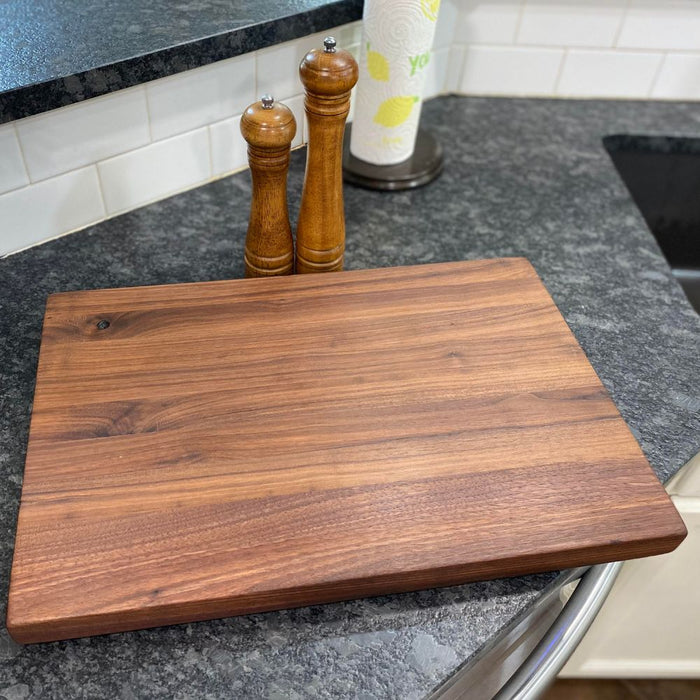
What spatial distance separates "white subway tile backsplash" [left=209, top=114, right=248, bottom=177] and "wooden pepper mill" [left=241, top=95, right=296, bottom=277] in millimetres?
236

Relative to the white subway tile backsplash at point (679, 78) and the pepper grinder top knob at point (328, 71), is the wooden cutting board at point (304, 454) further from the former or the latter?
the white subway tile backsplash at point (679, 78)

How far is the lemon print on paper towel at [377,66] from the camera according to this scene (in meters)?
0.82

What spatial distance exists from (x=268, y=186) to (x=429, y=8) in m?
0.30

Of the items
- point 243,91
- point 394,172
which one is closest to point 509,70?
point 394,172

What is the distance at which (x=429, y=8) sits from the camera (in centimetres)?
78

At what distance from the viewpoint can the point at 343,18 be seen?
0.86m

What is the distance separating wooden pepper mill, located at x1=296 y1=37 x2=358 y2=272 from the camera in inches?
24.0

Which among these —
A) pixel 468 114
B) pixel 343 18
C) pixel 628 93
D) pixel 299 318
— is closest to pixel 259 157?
pixel 299 318

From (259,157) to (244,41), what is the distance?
24cm

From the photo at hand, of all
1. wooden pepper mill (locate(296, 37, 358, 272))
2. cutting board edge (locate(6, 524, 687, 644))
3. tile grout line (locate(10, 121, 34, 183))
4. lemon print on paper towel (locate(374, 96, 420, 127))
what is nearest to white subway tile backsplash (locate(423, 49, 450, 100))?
lemon print on paper towel (locate(374, 96, 420, 127))

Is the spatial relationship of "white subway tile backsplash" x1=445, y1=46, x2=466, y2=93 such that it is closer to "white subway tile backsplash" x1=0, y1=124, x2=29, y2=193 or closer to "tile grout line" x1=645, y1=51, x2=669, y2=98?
"tile grout line" x1=645, y1=51, x2=669, y2=98

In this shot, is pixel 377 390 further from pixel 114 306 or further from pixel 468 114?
pixel 468 114

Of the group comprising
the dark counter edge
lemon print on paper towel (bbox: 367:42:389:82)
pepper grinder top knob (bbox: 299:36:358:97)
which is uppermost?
pepper grinder top knob (bbox: 299:36:358:97)

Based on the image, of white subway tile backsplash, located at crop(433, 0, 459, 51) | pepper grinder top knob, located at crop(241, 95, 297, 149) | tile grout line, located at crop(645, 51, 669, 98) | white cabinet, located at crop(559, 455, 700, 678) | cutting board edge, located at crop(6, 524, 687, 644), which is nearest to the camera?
cutting board edge, located at crop(6, 524, 687, 644)
